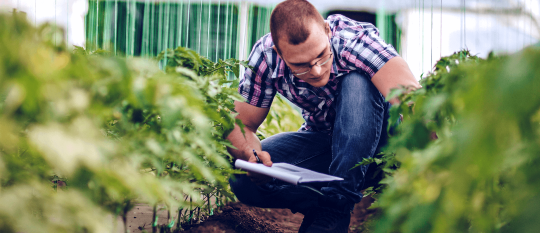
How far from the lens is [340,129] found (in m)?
1.49

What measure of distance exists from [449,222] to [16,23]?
0.82 metres

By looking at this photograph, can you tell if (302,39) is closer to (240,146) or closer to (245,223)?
(240,146)

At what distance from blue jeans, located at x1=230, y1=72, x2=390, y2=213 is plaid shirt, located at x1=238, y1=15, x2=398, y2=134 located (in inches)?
4.4

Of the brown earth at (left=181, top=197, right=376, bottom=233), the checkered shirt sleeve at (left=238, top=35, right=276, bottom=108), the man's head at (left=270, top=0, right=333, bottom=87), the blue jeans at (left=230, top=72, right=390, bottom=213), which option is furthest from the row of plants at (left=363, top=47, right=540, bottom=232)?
the checkered shirt sleeve at (left=238, top=35, right=276, bottom=108)

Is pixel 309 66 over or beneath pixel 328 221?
over

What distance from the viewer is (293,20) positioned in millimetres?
1521

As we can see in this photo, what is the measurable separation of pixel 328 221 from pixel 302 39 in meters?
0.78

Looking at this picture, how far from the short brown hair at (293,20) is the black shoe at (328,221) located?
748 mm

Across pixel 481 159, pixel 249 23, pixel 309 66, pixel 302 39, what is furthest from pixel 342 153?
pixel 249 23

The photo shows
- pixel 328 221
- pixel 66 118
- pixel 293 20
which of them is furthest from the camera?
pixel 293 20

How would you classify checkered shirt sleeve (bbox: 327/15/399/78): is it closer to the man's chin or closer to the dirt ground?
the man's chin

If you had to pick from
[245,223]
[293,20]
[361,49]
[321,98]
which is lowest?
[245,223]

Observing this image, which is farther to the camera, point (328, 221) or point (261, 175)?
point (261, 175)

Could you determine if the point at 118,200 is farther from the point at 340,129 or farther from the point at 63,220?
the point at 340,129
